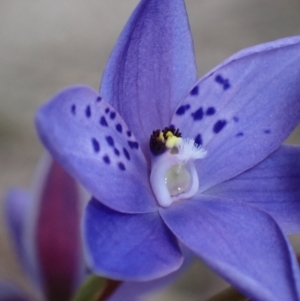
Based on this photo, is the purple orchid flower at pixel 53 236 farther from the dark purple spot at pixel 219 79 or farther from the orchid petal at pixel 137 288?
the dark purple spot at pixel 219 79

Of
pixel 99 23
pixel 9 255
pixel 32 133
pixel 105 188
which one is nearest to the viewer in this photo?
pixel 105 188

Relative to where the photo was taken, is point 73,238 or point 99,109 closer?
point 99,109

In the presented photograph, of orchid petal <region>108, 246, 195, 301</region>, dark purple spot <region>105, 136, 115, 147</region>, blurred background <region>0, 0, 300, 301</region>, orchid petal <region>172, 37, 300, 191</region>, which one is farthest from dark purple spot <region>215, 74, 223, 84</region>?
blurred background <region>0, 0, 300, 301</region>

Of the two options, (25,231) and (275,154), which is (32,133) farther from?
(275,154)

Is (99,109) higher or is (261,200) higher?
(99,109)

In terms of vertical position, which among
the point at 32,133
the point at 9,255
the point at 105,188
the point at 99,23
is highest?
the point at 105,188

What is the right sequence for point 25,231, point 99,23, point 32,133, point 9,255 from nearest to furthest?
point 25,231, point 9,255, point 32,133, point 99,23

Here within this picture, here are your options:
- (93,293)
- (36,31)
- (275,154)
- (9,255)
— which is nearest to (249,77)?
(275,154)
